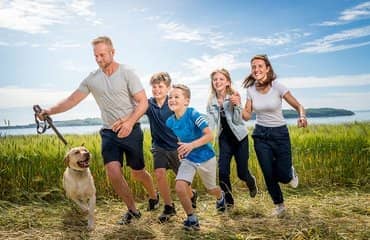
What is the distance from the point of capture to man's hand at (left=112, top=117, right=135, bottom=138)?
5.28 m

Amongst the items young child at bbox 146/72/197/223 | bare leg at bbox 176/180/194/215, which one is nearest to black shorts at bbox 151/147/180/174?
young child at bbox 146/72/197/223

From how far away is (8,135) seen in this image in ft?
29.1

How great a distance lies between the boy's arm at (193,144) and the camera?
4734 millimetres

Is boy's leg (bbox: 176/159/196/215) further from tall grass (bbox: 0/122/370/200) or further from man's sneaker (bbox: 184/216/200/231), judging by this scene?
tall grass (bbox: 0/122/370/200)

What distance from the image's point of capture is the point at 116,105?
5371mm

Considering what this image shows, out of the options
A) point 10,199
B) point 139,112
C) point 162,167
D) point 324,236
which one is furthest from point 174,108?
point 10,199

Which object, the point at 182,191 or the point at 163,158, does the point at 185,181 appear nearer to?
the point at 182,191

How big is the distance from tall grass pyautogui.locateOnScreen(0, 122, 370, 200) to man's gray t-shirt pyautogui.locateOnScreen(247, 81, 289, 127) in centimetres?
235

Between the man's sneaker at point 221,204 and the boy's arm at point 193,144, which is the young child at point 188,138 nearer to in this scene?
the boy's arm at point 193,144

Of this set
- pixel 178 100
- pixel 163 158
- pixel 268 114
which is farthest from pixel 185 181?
pixel 268 114

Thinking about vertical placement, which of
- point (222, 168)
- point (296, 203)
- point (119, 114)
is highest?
point (119, 114)

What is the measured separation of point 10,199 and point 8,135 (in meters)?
1.80

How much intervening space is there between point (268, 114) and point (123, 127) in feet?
5.58

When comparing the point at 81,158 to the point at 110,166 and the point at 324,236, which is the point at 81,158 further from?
the point at 324,236
